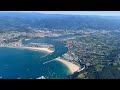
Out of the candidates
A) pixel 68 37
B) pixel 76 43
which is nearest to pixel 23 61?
pixel 76 43

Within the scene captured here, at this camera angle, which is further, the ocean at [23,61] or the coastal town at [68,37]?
the ocean at [23,61]

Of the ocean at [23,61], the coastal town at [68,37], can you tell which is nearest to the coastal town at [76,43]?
the coastal town at [68,37]

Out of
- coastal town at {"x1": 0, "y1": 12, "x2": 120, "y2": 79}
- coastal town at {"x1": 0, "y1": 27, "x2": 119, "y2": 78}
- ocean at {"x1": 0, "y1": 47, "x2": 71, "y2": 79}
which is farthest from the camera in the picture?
coastal town at {"x1": 0, "y1": 27, "x2": 119, "y2": 78}

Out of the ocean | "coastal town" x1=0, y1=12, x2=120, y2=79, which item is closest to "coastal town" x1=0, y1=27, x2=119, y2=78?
"coastal town" x1=0, y1=12, x2=120, y2=79

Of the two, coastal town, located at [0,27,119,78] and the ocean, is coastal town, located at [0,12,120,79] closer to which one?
coastal town, located at [0,27,119,78]

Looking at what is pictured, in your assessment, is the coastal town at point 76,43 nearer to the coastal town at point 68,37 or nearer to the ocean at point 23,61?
the coastal town at point 68,37

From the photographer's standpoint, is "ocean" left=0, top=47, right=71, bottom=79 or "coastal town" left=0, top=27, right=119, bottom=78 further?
"coastal town" left=0, top=27, right=119, bottom=78

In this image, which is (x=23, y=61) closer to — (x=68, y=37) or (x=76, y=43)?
(x=76, y=43)

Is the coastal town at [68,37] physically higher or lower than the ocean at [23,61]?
higher
